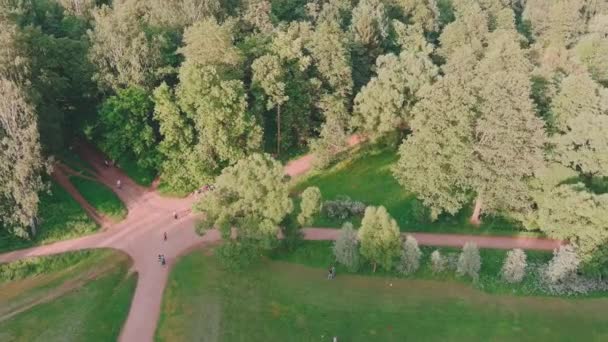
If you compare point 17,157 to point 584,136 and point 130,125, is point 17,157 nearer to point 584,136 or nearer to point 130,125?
point 130,125

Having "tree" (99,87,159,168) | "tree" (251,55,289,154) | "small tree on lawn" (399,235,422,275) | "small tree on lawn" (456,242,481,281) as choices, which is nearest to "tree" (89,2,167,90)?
"tree" (99,87,159,168)

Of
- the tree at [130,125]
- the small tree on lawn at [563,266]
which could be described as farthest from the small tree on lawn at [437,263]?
the tree at [130,125]

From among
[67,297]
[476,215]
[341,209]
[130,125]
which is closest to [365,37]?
[341,209]

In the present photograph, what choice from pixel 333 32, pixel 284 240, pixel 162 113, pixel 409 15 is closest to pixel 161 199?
pixel 162 113

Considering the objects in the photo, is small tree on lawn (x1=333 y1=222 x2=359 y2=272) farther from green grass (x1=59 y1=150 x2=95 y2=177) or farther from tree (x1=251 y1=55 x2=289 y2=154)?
green grass (x1=59 y1=150 x2=95 y2=177)

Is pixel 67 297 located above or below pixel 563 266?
below

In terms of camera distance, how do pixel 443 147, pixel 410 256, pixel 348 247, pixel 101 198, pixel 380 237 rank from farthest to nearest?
pixel 101 198 < pixel 443 147 < pixel 410 256 < pixel 348 247 < pixel 380 237
